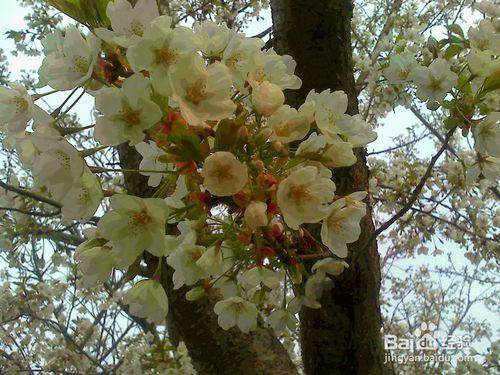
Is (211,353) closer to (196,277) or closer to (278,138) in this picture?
(196,277)

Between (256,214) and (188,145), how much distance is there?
132 millimetres

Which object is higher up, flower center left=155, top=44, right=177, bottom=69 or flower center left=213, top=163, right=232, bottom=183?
flower center left=155, top=44, right=177, bottom=69

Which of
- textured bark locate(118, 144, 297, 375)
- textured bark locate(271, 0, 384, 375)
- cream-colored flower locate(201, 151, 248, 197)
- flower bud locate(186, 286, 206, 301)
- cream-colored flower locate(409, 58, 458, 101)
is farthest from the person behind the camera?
textured bark locate(118, 144, 297, 375)

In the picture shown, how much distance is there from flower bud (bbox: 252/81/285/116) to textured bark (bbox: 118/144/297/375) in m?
1.02

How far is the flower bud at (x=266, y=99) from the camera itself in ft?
2.57

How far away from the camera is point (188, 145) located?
28.0 inches

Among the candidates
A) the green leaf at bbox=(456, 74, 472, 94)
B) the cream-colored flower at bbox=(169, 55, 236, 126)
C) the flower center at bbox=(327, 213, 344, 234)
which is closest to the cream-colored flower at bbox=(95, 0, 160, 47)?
the cream-colored flower at bbox=(169, 55, 236, 126)

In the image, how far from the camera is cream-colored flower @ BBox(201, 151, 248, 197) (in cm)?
69

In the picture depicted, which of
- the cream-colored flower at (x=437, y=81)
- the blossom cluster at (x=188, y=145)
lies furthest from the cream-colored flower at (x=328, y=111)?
the cream-colored flower at (x=437, y=81)

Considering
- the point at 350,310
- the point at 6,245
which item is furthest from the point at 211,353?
the point at 6,245

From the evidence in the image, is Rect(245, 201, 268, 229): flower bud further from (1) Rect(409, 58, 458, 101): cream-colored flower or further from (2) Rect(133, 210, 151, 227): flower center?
(1) Rect(409, 58, 458, 101): cream-colored flower

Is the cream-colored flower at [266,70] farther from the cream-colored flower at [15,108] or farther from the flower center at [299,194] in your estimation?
the cream-colored flower at [15,108]

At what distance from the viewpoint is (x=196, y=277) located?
0.87 m

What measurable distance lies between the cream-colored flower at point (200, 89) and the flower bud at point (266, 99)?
6cm
